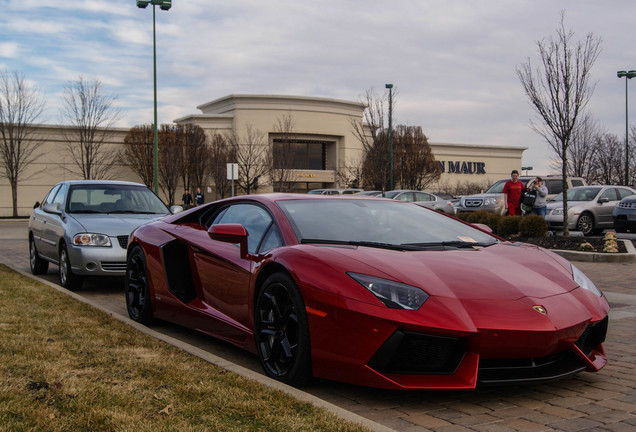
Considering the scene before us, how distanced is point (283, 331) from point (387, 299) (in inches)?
33.7

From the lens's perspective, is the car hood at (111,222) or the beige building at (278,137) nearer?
the car hood at (111,222)

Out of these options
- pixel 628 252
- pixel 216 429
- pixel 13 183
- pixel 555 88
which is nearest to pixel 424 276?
pixel 216 429

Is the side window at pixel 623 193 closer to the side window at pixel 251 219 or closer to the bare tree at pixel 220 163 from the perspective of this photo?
the side window at pixel 251 219

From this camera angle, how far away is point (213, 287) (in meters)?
5.16

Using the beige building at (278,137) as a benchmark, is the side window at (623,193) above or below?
below

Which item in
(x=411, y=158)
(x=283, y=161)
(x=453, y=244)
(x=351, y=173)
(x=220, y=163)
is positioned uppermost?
(x=411, y=158)

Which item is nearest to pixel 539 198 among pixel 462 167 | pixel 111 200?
pixel 111 200

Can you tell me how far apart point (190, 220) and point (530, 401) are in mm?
3387

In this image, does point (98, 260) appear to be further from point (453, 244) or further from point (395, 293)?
point (395, 293)

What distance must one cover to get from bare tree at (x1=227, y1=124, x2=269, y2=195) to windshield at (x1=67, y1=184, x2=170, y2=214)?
136ft

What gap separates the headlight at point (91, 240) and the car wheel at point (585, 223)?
47.5 feet

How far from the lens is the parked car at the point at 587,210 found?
18.8m

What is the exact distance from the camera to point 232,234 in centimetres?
468

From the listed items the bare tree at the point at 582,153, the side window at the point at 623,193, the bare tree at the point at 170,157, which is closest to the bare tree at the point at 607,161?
the bare tree at the point at 582,153
